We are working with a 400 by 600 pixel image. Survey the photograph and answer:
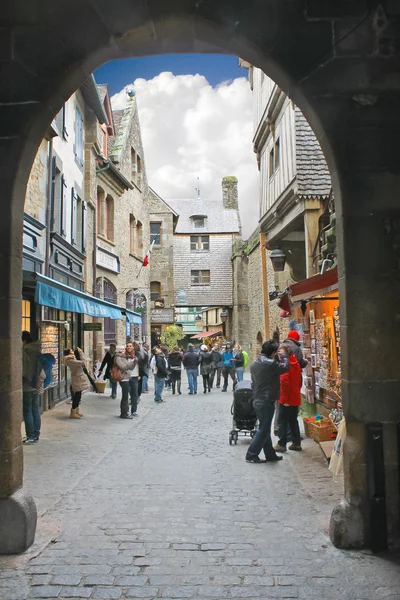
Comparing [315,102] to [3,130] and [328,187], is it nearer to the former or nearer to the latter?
[3,130]

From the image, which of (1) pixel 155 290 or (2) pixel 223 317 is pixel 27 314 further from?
(2) pixel 223 317

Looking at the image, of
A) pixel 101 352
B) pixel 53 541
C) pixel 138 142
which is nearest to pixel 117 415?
pixel 101 352

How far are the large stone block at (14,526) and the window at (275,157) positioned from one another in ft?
33.8

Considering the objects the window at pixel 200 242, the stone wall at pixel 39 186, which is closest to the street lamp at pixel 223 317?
the window at pixel 200 242

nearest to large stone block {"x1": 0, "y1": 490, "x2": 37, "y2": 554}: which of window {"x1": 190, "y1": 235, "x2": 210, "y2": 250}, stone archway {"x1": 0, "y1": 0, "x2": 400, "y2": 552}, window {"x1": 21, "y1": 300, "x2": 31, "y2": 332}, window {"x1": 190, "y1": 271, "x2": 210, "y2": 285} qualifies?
stone archway {"x1": 0, "y1": 0, "x2": 400, "y2": 552}

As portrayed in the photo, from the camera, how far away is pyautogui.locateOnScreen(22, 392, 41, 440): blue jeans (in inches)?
313

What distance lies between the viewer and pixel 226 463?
6.79 m

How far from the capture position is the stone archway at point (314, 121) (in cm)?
389

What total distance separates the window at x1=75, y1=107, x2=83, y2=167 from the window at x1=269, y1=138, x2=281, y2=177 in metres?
5.29

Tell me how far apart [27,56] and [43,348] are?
7.98 meters

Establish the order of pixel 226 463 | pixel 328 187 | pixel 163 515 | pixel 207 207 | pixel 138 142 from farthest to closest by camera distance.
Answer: pixel 207 207 → pixel 138 142 → pixel 328 187 → pixel 226 463 → pixel 163 515

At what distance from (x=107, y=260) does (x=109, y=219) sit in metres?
2.06

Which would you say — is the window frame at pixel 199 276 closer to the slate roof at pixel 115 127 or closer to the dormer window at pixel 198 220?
the dormer window at pixel 198 220

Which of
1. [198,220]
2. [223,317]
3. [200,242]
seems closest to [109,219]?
[200,242]
